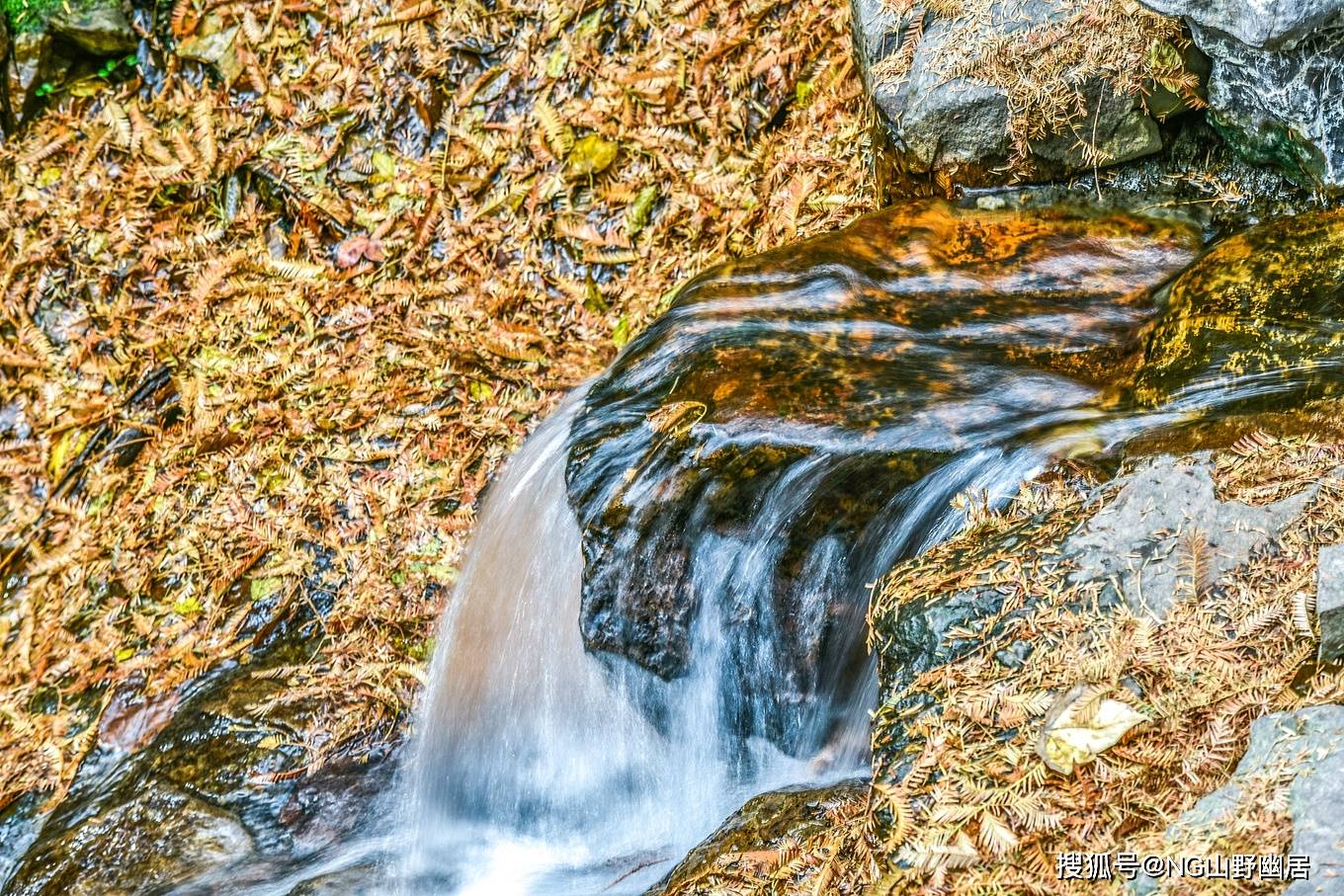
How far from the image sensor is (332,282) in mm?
5992

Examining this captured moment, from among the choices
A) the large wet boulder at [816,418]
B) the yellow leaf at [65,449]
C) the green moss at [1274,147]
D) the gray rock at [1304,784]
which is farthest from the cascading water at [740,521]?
the yellow leaf at [65,449]

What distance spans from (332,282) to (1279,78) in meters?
5.05

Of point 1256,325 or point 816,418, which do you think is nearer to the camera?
point 1256,325

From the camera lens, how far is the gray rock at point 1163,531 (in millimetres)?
2613

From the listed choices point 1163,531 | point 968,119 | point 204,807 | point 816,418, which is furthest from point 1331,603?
point 204,807

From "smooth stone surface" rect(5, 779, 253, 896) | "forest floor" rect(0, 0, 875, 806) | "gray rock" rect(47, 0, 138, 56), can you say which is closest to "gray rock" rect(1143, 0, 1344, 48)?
"forest floor" rect(0, 0, 875, 806)

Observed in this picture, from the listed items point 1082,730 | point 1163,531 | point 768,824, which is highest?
point 1163,531

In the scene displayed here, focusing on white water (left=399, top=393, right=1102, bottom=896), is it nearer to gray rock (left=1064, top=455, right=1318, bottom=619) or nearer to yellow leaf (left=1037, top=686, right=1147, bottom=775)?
gray rock (left=1064, top=455, right=1318, bottom=619)

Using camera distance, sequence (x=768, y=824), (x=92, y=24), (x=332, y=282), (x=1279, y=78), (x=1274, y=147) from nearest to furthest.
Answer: (x=768, y=824), (x=1279, y=78), (x=1274, y=147), (x=332, y=282), (x=92, y=24)

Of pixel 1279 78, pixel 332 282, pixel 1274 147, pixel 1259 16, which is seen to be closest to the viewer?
pixel 1259 16

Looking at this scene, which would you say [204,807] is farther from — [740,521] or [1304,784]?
[1304,784]

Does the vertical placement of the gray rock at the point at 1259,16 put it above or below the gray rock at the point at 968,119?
below

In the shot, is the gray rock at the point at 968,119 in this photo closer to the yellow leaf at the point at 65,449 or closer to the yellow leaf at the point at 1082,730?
the yellow leaf at the point at 1082,730

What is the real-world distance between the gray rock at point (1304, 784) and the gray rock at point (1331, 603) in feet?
0.57
